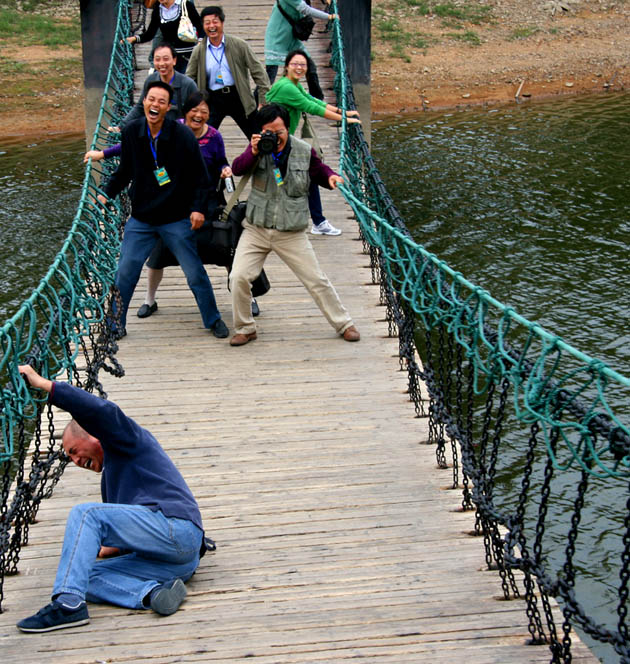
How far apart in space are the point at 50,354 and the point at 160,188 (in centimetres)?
162

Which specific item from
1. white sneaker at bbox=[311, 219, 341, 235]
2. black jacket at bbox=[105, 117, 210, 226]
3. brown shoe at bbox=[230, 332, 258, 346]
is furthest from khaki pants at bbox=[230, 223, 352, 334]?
white sneaker at bbox=[311, 219, 341, 235]

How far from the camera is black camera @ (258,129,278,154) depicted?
7.06 meters

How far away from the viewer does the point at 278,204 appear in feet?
24.1

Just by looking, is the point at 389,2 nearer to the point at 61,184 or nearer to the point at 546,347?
the point at 61,184

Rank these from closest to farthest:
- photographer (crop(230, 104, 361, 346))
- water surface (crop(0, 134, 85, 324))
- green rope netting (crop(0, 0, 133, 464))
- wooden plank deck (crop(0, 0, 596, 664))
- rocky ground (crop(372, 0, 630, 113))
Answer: wooden plank deck (crop(0, 0, 596, 664)) → green rope netting (crop(0, 0, 133, 464)) → photographer (crop(230, 104, 361, 346)) → water surface (crop(0, 134, 85, 324)) → rocky ground (crop(372, 0, 630, 113))

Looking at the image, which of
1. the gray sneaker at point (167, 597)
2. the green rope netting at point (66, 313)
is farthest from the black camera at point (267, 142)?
the gray sneaker at point (167, 597)

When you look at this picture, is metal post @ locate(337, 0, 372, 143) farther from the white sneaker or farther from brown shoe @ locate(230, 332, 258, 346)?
brown shoe @ locate(230, 332, 258, 346)

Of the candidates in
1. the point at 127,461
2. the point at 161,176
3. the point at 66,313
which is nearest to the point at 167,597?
the point at 127,461

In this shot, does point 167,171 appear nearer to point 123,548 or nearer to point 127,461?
point 127,461

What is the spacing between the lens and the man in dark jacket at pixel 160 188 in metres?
7.20

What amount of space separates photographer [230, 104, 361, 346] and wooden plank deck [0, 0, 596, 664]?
1.89 ft

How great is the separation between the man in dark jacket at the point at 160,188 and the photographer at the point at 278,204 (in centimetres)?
32

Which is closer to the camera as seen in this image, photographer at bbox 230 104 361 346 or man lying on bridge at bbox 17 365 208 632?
man lying on bridge at bbox 17 365 208 632

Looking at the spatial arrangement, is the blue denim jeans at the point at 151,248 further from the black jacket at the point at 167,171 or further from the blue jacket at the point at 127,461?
the blue jacket at the point at 127,461
